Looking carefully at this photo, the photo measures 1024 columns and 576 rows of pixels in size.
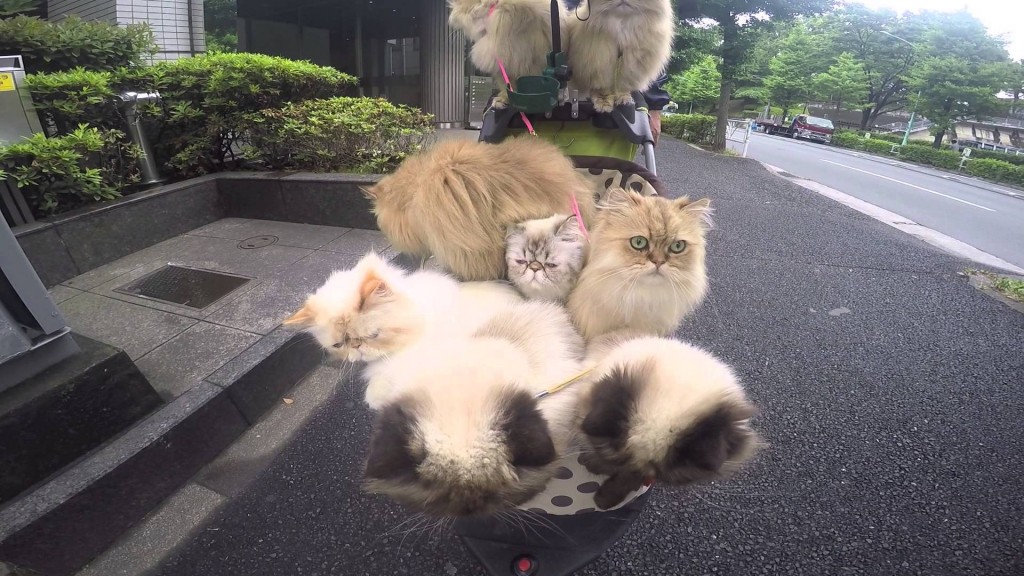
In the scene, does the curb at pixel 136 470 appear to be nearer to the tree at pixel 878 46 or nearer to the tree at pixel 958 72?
the tree at pixel 958 72

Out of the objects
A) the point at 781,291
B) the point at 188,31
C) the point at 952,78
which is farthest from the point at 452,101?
the point at 952,78

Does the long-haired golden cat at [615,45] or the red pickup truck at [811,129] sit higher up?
the red pickup truck at [811,129]

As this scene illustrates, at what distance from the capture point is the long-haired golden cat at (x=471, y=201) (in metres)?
1.21

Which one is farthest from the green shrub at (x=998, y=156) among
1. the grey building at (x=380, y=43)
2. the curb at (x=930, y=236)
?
the grey building at (x=380, y=43)

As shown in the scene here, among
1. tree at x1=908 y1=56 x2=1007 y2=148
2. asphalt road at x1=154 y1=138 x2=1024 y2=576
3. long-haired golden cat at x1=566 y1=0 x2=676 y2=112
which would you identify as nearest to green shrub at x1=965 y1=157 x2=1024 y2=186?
tree at x1=908 y1=56 x2=1007 y2=148

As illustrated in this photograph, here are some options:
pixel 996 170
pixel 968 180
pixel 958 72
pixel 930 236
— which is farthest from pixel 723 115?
pixel 958 72

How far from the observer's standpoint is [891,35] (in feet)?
87.5

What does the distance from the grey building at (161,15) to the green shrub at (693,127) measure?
15406mm

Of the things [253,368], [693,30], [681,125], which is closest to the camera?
[253,368]

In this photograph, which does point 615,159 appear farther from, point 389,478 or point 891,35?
point 891,35

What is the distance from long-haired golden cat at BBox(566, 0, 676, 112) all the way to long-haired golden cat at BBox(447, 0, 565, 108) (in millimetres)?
128

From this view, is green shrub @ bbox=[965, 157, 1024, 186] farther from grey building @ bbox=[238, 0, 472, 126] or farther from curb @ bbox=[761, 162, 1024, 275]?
grey building @ bbox=[238, 0, 472, 126]

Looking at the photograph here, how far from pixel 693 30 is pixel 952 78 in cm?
1802

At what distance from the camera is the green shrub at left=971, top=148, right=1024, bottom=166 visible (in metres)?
18.3
